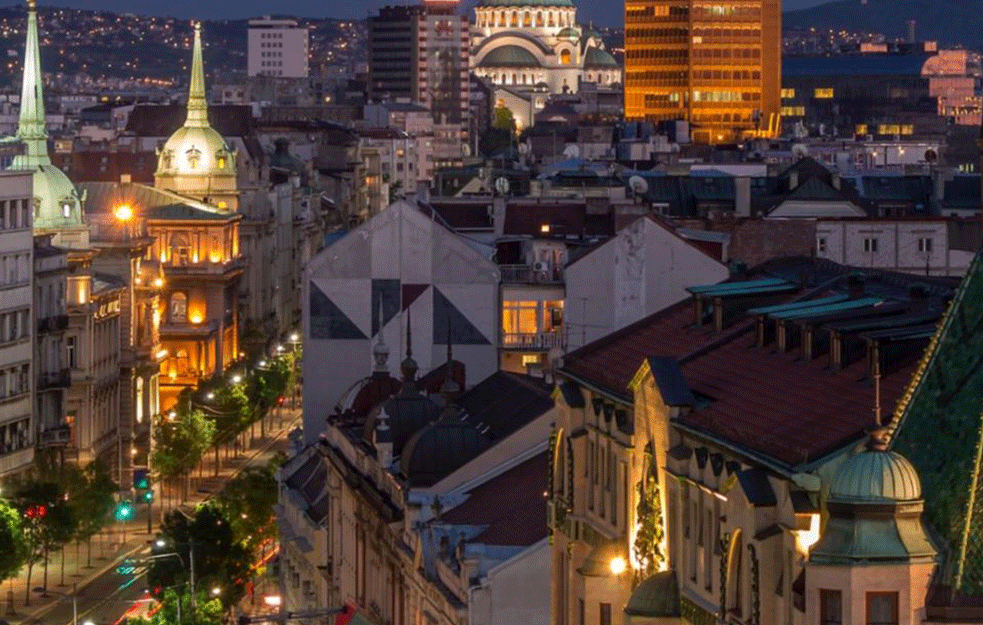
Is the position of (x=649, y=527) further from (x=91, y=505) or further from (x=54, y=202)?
(x=54, y=202)

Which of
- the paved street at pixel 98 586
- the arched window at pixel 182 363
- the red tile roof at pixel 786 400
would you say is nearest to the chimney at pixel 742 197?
the paved street at pixel 98 586

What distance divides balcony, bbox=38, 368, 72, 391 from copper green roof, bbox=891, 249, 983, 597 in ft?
334

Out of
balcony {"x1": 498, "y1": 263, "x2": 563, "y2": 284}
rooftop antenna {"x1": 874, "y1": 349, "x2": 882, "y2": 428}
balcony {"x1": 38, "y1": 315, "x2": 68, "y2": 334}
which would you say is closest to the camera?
rooftop antenna {"x1": 874, "y1": 349, "x2": 882, "y2": 428}

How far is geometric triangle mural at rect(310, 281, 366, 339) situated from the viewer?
358 feet

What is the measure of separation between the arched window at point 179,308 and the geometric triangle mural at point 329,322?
74216mm

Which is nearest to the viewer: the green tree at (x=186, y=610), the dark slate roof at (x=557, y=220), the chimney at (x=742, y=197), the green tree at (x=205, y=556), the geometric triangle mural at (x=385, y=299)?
the green tree at (x=186, y=610)

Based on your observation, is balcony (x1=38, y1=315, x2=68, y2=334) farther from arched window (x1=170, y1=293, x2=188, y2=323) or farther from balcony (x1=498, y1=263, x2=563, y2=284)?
arched window (x1=170, y1=293, x2=188, y2=323)

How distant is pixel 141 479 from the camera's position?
5394 inches

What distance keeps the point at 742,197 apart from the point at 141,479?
2668 centimetres

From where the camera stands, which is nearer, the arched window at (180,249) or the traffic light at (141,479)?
the traffic light at (141,479)

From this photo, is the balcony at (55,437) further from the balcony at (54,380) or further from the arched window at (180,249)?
the arched window at (180,249)

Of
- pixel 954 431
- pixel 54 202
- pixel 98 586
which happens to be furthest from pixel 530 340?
pixel 954 431

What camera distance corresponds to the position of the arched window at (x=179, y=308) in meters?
185

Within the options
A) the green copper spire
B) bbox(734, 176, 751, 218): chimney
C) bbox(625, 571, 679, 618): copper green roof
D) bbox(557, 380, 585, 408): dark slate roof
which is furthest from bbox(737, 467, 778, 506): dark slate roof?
the green copper spire
